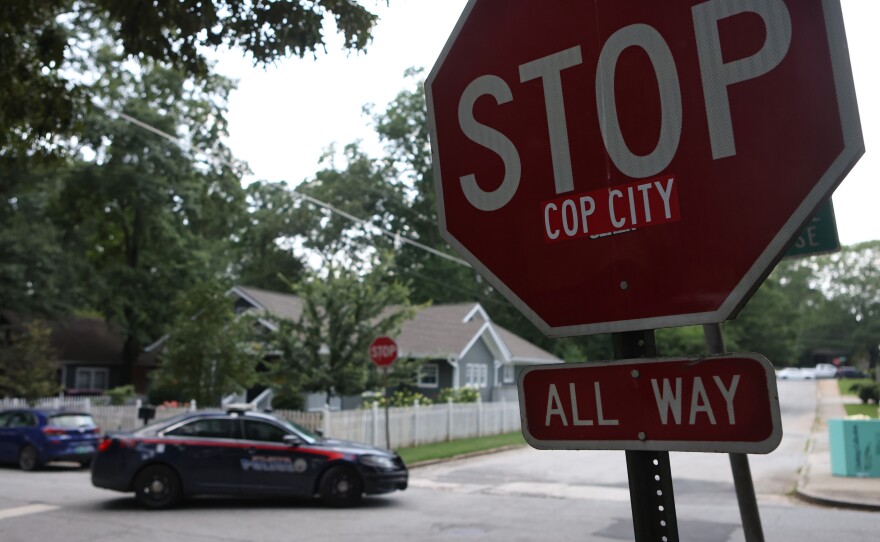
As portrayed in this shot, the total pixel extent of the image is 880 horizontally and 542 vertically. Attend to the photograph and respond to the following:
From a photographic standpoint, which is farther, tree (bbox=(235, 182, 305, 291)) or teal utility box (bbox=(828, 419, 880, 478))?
tree (bbox=(235, 182, 305, 291))

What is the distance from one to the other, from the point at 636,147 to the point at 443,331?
109 ft

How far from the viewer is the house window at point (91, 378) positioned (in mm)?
40375

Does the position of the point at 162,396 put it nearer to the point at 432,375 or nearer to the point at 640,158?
the point at 432,375

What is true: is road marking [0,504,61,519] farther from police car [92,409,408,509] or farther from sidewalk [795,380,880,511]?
sidewalk [795,380,880,511]

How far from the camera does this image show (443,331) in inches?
1366

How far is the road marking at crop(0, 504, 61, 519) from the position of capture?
10.7 m

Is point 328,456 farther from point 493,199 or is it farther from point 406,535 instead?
point 493,199

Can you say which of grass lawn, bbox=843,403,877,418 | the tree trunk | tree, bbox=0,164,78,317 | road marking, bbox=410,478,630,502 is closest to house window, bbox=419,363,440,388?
tree, bbox=0,164,78,317

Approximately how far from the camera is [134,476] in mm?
11891

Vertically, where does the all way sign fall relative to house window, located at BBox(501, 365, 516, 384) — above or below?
below

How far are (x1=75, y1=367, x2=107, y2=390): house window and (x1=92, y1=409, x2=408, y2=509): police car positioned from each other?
102ft

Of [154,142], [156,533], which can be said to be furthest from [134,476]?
[154,142]

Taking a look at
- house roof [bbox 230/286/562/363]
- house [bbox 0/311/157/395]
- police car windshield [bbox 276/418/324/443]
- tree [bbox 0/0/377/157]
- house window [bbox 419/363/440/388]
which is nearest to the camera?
tree [bbox 0/0/377/157]

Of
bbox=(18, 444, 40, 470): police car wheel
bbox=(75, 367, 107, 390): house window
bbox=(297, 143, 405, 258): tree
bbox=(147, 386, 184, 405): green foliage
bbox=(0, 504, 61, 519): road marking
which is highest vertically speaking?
bbox=(297, 143, 405, 258): tree
